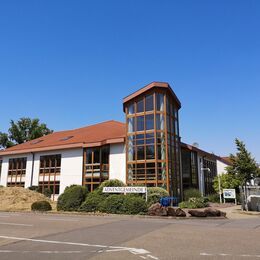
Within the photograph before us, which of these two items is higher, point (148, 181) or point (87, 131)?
point (87, 131)

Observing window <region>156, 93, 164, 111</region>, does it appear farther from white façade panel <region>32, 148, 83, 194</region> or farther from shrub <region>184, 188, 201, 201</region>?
white façade panel <region>32, 148, 83, 194</region>

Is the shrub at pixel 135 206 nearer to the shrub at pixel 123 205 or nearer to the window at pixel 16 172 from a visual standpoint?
the shrub at pixel 123 205

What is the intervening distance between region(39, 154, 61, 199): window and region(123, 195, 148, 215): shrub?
1564 cm

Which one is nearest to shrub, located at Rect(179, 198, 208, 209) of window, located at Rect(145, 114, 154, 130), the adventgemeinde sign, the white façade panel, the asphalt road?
the adventgemeinde sign

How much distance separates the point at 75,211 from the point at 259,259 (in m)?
17.2

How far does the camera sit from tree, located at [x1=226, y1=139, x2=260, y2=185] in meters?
26.5

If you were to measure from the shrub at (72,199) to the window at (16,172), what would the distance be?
635 inches

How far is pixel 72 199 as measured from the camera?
22.7m

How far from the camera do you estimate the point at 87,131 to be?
38875 millimetres

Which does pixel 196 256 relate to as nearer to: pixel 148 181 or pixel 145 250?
pixel 145 250

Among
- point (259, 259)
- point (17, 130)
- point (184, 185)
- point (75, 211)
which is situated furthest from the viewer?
point (17, 130)

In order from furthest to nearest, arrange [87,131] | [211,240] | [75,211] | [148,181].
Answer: [87,131], [148,181], [75,211], [211,240]

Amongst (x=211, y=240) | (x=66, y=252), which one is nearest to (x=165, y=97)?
(x=211, y=240)

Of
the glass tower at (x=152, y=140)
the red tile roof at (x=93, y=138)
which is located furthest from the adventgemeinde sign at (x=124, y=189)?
the red tile roof at (x=93, y=138)
